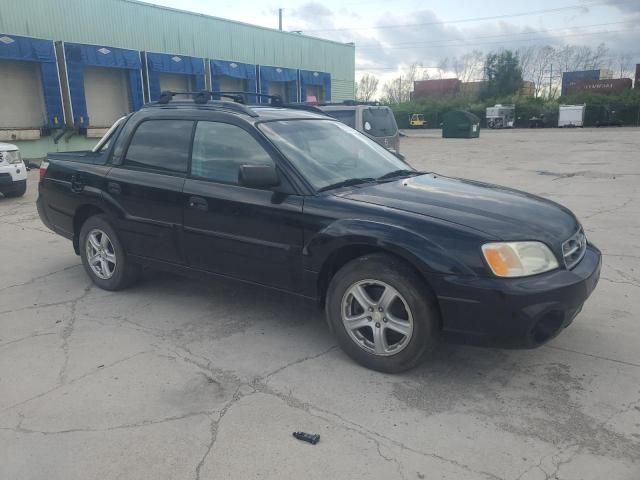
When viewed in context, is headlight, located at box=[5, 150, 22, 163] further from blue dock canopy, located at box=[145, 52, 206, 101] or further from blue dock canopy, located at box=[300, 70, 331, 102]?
blue dock canopy, located at box=[300, 70, 331, 102]

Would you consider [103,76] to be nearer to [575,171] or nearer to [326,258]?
[575,171]

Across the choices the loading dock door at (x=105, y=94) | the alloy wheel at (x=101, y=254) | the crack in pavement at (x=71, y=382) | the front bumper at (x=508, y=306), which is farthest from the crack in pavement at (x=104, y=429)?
the loading dock door at (x=105, y=94)

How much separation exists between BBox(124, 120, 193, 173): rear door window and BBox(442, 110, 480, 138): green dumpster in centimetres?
3056

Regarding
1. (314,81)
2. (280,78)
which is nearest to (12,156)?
(280,78)

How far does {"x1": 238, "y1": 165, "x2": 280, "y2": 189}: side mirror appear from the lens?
142 inches

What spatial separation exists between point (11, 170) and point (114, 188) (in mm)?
6826

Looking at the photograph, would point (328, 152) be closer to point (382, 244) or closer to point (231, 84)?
point (382, 244)

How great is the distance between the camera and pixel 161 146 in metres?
4.52

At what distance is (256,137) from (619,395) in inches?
113

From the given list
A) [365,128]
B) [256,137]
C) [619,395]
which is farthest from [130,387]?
[365,128]

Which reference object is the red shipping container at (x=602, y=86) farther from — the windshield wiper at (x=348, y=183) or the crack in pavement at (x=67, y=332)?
the crack in pavement at (x=67, y=332)

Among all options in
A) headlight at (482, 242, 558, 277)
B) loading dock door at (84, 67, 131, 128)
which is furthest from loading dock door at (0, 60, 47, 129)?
headlight at (482, 242, 558, 277)

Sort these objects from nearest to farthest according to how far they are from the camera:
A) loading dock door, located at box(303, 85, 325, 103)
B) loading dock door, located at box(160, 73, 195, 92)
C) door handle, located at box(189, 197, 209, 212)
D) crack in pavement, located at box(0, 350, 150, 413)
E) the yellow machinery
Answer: crack in pavement, located at box(0, 350, 150, 413), door handle, located at box(189, 197, 209, 212), loading dock door, located at box(160, 73, 195, 92), loading dock door, located at box(303, 85, 325, 103), the yellow machinery

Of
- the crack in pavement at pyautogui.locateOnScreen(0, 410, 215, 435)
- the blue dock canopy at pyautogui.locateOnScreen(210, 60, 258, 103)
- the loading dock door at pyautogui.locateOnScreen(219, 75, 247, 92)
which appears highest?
the blue dock canopy at pyautogui.locateOnScreen(210, 60, 258, 103)
